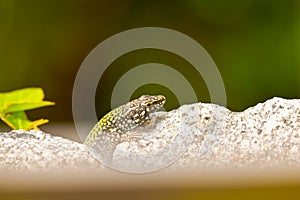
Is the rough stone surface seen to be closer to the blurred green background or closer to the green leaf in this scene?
the green leaf

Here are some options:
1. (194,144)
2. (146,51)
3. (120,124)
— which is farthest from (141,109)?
(146,51)

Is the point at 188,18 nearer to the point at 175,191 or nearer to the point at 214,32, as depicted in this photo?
the point at 214,32

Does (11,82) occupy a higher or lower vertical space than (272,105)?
higher

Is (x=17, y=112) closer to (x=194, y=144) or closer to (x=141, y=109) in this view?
(x=141, y=109)

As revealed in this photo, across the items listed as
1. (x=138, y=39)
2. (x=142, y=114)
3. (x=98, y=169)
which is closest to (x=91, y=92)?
(x=138, y=39)

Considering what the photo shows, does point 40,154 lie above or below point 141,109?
below

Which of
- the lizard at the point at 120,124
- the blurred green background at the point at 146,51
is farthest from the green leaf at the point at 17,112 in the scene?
the blurred green background at the point at 146,51

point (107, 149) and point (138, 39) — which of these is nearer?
point (107, 149)
